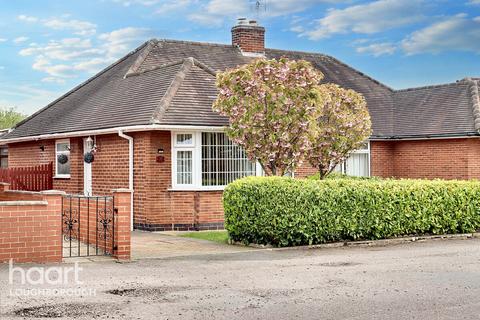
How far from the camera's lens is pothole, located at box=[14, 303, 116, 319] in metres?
8.80

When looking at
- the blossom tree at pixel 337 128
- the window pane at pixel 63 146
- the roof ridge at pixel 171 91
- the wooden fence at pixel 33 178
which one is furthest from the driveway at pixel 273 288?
the wooden fence at pixel 33 178

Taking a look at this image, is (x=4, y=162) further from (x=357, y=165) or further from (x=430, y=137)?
(x=430, y=137)

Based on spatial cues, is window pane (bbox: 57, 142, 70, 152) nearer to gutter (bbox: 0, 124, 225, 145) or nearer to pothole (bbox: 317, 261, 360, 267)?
gutter (bbox: 0, 124, 225, 145)

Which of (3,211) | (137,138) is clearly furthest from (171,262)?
(137,138)

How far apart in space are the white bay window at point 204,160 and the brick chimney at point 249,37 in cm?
892

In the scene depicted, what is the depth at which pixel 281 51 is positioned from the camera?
103ft

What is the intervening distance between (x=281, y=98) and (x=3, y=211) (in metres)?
8.85

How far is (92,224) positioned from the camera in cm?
1567

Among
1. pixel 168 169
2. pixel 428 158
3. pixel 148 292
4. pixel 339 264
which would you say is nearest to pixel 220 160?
pixel 168 169

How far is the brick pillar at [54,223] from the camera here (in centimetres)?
1316

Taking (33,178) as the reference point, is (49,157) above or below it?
above

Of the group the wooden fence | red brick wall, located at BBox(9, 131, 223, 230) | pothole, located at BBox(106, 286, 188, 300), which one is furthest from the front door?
pothole, located at BBox(106, 286, 188, 300)

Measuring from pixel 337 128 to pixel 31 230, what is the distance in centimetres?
1169

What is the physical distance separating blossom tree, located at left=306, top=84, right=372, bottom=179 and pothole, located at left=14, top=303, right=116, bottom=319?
520 inches
